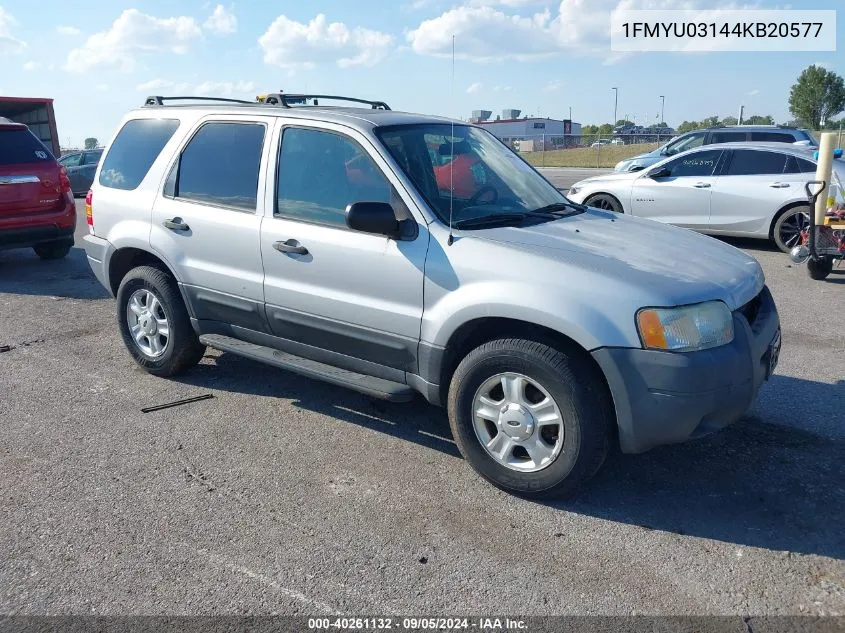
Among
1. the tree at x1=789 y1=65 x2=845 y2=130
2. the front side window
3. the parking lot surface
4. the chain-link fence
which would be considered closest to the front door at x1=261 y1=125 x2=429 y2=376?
the parking lot surface

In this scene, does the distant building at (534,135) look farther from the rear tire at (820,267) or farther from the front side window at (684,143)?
the rear tire at (820,267)

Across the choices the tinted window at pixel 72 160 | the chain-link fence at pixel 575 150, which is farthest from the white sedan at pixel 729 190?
the chain-link fence at pixel 575 150

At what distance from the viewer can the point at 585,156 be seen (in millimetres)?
39188

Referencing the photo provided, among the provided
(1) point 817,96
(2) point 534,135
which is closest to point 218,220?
(2) point 534,135

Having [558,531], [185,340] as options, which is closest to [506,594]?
[558,531]

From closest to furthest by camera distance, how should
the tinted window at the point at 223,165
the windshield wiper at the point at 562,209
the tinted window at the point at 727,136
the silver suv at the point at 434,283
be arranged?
1. the silver suv at the point at 434,283
2. the windshield wiper at the point at 562,209
3. the tinted window at the point at 223,165
4. the tinted window at the point at 727,136

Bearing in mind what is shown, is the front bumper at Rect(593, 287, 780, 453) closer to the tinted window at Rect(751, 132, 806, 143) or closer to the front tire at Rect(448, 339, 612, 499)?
the front tire at Rect(448, 339, 612, 499)

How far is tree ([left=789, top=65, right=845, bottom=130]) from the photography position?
49844 millimetres

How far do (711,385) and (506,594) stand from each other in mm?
1306

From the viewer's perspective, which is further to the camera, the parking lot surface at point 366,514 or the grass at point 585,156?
the grass at point 585,156

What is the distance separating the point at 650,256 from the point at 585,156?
3686 cm

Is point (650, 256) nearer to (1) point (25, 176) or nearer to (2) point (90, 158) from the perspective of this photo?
(1) point (25, 176)

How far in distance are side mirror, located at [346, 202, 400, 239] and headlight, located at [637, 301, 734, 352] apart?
4.40 ft

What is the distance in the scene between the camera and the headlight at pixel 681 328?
3.41 meters
